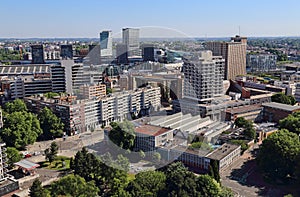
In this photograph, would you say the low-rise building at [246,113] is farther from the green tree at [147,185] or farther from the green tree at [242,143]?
the green tree at [147,185]

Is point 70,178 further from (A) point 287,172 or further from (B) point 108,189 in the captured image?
(A) point 287,172

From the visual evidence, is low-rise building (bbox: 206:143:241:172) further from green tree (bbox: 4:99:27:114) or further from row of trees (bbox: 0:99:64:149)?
green tree (bbox: 4:99:27:114)

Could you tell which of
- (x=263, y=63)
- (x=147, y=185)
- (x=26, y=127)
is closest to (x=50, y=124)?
(x=26, y=127)

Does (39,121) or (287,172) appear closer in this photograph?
(287,172)

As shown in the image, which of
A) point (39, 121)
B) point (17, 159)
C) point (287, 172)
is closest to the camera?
point (287, 172)

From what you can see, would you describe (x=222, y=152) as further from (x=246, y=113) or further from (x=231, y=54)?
(x=231, y=54)

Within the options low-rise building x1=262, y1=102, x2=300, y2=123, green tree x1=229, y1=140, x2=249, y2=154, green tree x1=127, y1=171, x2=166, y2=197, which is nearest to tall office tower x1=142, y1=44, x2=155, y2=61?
green tree x1=127, y1=171, x2=166, y2=197

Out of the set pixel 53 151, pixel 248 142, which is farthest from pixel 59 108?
pixel 248 142
